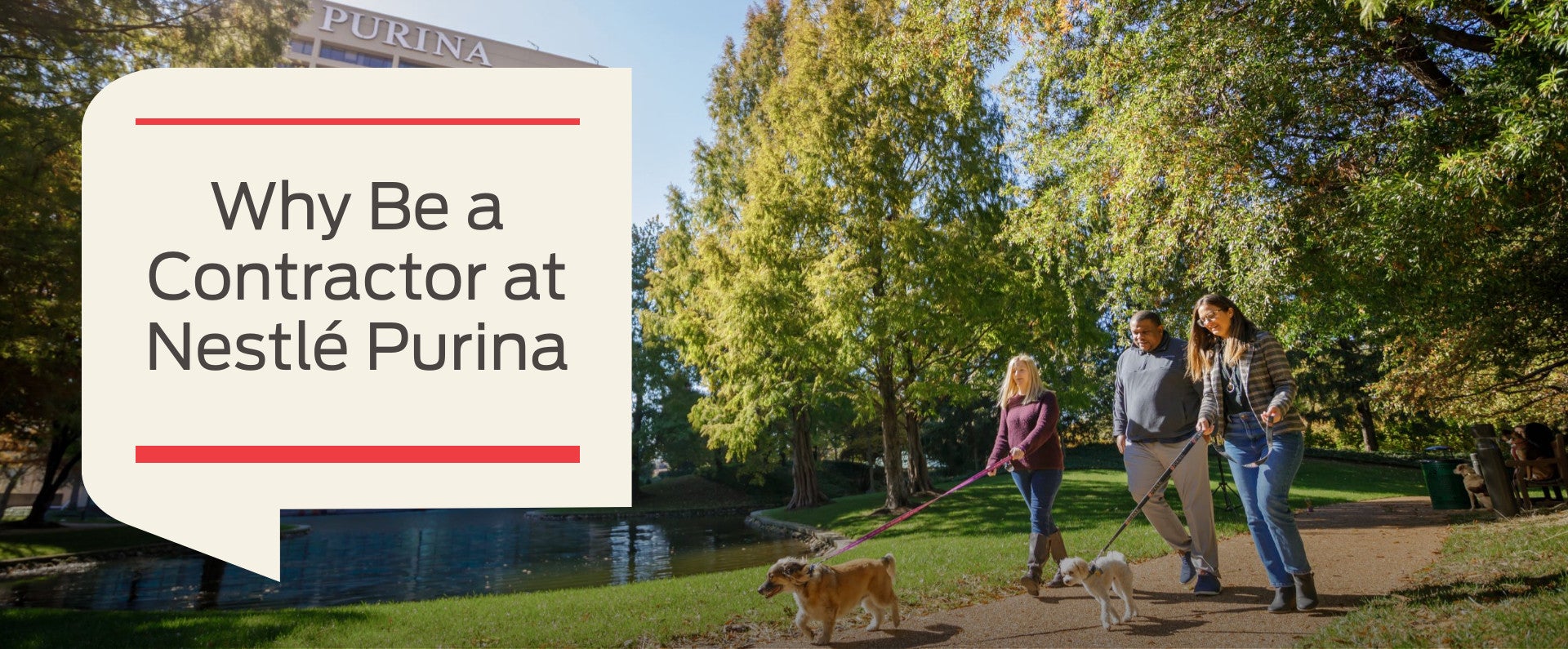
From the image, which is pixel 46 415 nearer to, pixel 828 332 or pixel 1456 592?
pixel 828 332

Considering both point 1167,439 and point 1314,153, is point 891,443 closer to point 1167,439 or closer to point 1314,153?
point 1314,153

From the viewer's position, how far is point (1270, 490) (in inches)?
194

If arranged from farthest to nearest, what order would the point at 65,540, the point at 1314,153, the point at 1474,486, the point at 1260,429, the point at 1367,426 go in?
the point at 1367,426 → the point at 65,540 → the point at 1474,486 → the point at 1314,153 → the point at 1260,429

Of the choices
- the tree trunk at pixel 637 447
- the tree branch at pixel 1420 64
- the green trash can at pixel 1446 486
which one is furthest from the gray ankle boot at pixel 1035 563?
the tree trunk at pixel 637 447

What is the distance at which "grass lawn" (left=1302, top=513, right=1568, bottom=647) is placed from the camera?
13.1 ft

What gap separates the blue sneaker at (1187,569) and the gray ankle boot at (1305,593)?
3.35 feet

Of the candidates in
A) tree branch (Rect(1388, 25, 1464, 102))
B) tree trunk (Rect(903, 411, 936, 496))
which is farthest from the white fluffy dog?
tree trunk (Rect(903, 411, 936, 496))

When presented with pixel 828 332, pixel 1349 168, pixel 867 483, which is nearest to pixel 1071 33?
pixel 1349 168

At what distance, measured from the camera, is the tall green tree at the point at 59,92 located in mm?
9945

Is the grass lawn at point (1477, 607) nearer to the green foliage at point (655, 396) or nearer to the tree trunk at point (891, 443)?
the tree trunk at point (891, 443)

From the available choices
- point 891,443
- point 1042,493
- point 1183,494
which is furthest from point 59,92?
point 891,443

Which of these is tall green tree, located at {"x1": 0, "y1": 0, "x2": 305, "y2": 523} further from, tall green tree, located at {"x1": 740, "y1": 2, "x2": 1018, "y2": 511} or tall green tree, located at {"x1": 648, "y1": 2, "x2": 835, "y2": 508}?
tall green tree, located at {"x1": 740, "y1": 2, "x2": 1018, "y2": 511}

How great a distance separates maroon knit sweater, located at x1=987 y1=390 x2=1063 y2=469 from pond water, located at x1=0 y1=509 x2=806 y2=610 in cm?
728

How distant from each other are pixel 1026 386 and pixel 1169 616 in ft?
6.22
